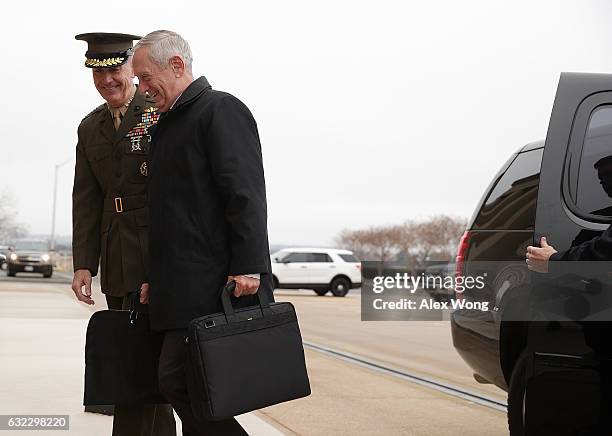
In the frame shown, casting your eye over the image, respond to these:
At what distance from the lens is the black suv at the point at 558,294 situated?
3.68 metres

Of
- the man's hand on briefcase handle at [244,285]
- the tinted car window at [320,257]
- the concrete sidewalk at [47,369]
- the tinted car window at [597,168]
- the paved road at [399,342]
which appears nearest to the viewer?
the man's hand on briefcase handle at [244,285]

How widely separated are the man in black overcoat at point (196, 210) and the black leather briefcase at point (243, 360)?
0.32 feet

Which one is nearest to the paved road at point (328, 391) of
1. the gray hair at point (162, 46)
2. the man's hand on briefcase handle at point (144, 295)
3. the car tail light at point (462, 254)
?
the car tail light at point (462, 254)

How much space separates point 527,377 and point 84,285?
1.86m

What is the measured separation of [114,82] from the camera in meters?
4.30

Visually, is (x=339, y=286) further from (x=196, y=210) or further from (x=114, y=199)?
(x=196, y=210)

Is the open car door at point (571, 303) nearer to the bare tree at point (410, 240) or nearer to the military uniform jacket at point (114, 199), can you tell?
the military uniform jacket at point (114, 199)

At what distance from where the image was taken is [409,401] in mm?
7633

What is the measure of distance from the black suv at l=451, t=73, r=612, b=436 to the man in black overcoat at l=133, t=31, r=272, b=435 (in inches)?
42.7

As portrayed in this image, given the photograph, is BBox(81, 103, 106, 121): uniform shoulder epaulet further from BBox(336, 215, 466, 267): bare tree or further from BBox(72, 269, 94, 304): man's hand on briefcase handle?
BBox(336, 215, 466, 267): bare tree

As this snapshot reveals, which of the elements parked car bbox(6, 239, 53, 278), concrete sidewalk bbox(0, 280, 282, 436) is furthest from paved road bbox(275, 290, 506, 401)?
parked car bbox(6, 239, 53, 278)

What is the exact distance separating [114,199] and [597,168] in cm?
199

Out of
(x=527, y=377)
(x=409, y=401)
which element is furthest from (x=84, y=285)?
(x=409, y=401)

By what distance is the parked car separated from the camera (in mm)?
36469
